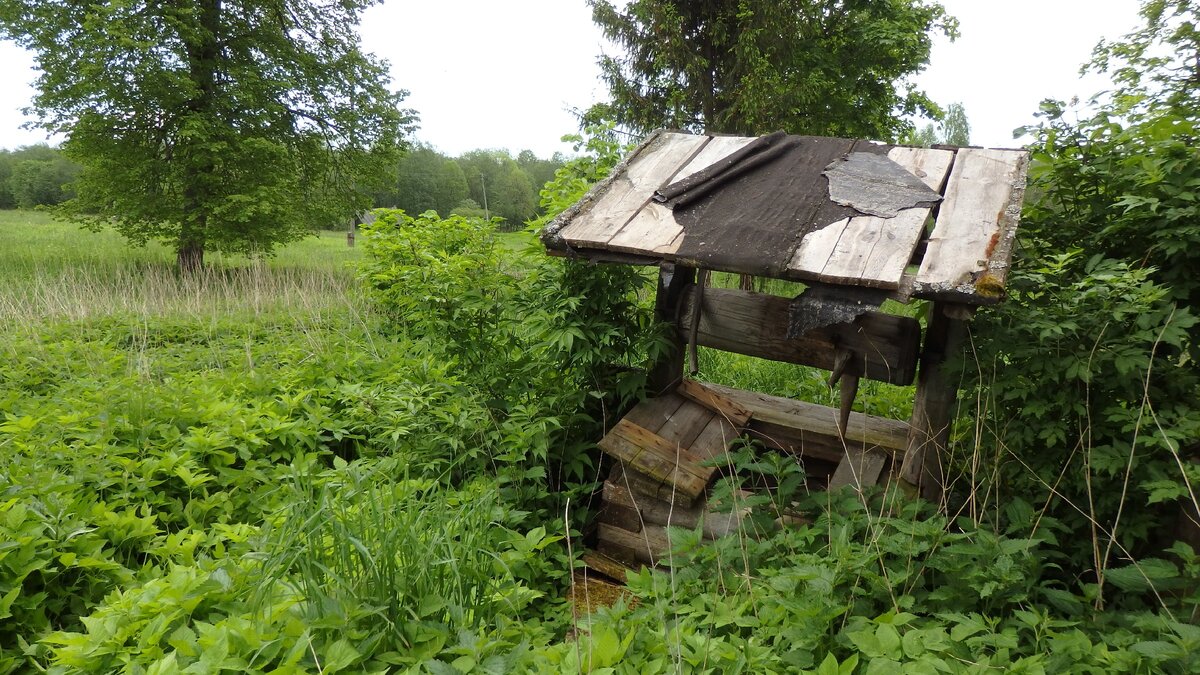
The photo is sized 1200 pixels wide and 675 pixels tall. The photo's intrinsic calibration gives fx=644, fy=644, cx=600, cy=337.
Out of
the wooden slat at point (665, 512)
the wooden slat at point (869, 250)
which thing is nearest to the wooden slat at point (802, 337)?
the wooden slat at point (869, 250)

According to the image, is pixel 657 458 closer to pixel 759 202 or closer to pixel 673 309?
pixel 673 309

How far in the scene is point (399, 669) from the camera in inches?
81.9

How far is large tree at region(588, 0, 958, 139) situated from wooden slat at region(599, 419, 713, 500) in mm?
11264

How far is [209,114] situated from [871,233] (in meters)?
12.7

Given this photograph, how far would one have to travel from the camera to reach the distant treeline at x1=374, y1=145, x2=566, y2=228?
8523 mm

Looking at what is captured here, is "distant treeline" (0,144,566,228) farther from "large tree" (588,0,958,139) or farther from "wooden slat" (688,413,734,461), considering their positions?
"large tree" (588,0,958,139)

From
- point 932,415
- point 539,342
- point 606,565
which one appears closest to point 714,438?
point 606,565

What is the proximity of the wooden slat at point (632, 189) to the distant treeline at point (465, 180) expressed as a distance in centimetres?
192

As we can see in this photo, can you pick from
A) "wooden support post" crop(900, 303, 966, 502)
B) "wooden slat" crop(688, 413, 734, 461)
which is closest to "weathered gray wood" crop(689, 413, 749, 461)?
"wooden slat" crop(688, 413, 734, 461)

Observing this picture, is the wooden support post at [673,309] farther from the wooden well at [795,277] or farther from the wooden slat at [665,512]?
the wooden slat at [665,512]

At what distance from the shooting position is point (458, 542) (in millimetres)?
2715

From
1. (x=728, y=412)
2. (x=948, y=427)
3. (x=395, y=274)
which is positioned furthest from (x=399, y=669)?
(x=395, y=274)

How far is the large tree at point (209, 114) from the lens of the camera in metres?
10.6

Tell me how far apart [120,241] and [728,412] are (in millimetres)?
20393
